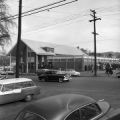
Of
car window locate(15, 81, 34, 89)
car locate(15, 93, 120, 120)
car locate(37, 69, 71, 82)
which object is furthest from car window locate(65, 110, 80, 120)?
car locate(37, 69, 71, 82)

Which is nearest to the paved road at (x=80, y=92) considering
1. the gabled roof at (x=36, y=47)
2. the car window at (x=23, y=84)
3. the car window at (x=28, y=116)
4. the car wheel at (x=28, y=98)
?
the car wheel at (x=28, y=98)

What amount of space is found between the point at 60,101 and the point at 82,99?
25.8 inches

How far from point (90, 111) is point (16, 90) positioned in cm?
1042

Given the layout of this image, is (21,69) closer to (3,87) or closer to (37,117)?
(3,87)

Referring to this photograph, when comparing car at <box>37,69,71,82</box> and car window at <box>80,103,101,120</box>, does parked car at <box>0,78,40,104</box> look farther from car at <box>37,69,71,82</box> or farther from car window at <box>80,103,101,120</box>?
car at <box>37,69,71,82</box>

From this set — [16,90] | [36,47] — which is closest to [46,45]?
[36,47]

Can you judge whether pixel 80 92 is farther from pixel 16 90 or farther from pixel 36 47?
pixel 36 47

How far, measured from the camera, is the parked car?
1497cm

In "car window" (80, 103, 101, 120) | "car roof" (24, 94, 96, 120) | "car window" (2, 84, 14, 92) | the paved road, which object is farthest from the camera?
"car window" (2, 84, 14, 92)

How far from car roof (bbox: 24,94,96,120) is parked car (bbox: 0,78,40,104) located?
9.49 meters

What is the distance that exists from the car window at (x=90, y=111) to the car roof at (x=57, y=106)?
11 centimetres

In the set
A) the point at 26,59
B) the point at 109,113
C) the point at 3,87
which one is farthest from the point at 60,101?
the point at 26,59

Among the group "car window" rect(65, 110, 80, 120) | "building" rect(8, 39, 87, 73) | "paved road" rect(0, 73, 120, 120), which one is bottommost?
"paved road" rect(0, 73, 120, 120)

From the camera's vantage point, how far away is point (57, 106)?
548 cm
